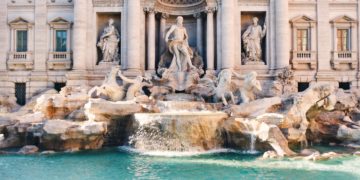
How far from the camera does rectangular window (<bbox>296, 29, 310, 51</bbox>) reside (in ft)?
71.1

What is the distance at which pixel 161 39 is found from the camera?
73.0 ft

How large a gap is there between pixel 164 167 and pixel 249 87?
6974 millimetres

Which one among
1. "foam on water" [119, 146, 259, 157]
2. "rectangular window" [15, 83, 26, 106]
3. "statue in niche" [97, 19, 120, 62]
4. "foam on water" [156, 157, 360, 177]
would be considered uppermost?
"statue in niche" [97, 19, 120, 62]

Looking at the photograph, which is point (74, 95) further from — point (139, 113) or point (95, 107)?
point (139, 113)

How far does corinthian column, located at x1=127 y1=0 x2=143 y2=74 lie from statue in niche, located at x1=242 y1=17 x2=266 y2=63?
6517 mm

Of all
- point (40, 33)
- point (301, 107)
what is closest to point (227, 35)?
point (301, 107)

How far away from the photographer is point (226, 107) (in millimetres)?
15438

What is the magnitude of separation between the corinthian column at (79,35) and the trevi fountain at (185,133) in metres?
3.06

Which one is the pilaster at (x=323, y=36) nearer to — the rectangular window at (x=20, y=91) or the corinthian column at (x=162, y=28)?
the corinthian column at (x=162, y=28)

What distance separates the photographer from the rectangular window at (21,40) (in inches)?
869

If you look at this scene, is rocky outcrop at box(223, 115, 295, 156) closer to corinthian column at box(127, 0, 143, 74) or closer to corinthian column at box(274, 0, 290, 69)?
corinthian column at box(274, 0, 290, 69)

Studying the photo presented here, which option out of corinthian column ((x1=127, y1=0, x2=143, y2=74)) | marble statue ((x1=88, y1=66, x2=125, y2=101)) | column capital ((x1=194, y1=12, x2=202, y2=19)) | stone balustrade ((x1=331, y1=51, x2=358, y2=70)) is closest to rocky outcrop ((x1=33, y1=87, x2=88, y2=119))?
marble statue ((x1=88, y1=66, x2=125, y2=101))

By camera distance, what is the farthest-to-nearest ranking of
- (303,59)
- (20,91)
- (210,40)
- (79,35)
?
(20,91) → (303,59) → (210,40) → (79,35)

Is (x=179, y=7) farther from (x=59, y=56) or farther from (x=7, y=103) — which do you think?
(x=7, y=103)
